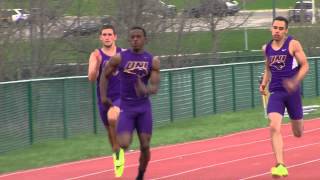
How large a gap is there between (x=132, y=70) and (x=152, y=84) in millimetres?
350

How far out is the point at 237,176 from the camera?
12305 millimetres

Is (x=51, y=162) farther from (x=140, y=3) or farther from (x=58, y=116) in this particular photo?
(x=140, y=3)

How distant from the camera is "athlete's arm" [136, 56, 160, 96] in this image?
10750 millimetres

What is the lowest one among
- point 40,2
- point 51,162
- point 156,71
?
point 51,162

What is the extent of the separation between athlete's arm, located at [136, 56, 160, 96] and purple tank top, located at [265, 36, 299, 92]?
1653 mm

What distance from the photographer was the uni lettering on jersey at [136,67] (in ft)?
35.9

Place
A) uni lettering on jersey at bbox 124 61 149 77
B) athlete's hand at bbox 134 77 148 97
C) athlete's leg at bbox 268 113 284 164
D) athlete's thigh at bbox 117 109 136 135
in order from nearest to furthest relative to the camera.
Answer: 1. athlete's hand at bbox 134 77 148 97
2. uni lettering on jersey at bbox 124 61 149 77
3. athlete's thigh at bbox 117 109 136 135
4. athlete's leg at bbox 268 113 284 164

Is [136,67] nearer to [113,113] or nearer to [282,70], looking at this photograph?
[113,113]

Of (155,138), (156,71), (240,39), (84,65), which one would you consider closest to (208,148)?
(155,138)

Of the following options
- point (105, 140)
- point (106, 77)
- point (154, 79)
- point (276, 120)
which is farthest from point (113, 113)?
point (105, 140)

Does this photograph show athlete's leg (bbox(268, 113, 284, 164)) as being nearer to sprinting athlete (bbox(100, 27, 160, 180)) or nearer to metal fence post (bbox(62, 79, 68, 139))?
sprinting athlete (bbox(100, 27, 160, 180))

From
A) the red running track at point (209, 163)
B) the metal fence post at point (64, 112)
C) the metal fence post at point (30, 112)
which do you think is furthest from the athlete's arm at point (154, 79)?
the metal fence post at point (64, 112)

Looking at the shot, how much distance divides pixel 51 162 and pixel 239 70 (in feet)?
38.6

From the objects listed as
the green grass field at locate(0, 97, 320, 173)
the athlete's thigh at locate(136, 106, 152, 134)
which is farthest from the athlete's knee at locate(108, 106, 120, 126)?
the green grass field at locate(0, 97, 320, 173)
